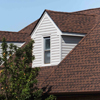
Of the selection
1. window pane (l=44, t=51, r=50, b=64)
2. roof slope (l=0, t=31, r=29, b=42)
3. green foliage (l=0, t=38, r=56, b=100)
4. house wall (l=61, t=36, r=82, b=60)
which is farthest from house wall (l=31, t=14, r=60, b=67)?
green foliage (l=0, t=38, r=56, b=100)

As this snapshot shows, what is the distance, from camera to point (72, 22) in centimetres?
1709

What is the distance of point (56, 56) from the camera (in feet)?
53.5

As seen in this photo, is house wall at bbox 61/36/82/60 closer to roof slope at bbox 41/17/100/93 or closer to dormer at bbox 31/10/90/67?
dormer at bbox 31/10/90/67

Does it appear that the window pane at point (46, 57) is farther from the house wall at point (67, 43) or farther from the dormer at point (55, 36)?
the house wall at point (67, 43)

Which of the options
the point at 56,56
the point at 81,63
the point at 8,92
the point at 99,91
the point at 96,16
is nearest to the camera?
the point at 8,92

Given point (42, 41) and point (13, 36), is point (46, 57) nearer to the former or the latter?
point (42, 41)

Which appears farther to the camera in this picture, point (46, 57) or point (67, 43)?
point (46, 57)

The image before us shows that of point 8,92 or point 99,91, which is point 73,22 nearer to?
point 99,91

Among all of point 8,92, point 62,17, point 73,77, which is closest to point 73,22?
point 62,17

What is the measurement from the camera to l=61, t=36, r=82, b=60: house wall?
16362 mm

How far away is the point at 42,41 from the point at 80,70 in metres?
3.20

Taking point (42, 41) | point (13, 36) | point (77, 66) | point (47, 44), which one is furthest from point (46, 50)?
point (13, 36)

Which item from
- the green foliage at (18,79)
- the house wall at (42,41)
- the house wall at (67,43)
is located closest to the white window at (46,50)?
the house wall at (42,41)

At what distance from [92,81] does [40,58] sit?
11.9 feet
